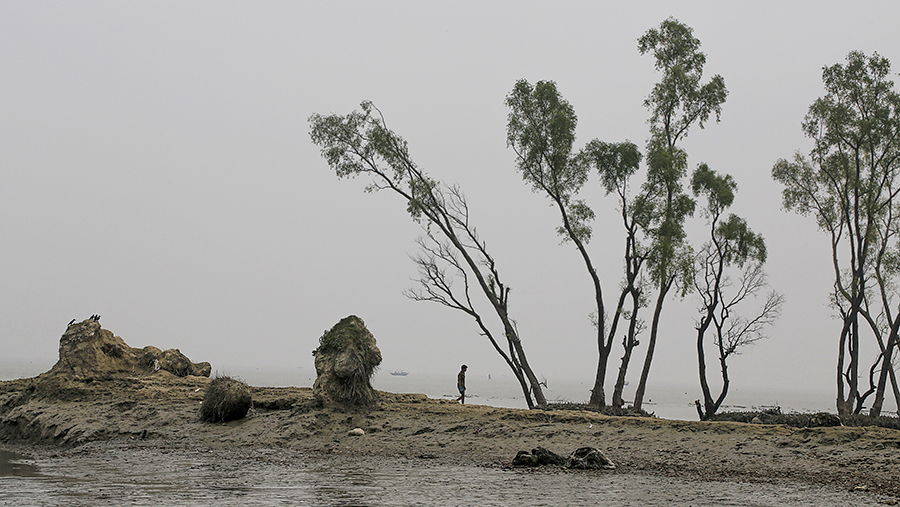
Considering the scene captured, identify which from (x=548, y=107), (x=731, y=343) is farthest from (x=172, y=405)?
(x=731, y=343)

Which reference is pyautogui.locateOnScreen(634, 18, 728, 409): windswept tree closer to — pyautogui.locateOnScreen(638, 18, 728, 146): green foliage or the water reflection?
pyautogui.locateOnScreen(638, 18, 728, 146): green foliage

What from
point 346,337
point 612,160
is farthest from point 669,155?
point 346,337

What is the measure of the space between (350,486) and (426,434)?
5.26 m

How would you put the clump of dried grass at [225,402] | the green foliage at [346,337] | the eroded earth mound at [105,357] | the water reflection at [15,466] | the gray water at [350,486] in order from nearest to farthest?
the gray water at [350,486]
the water reflection at [15,466]
the clump of dried grass at [225,402]
the green foliage at [346,337]
the eroded earth mound at [105,357]

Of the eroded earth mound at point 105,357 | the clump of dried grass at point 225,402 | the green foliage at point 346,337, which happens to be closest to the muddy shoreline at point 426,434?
the clump of dried grass at point 225,402

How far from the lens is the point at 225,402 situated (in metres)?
17.0

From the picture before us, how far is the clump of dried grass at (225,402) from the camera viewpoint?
17078 millimetres

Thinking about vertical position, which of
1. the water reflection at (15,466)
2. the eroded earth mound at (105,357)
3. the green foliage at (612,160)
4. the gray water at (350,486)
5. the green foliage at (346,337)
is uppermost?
the green foliage at (612,160)

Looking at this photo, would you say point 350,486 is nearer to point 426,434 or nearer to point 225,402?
point 426,434

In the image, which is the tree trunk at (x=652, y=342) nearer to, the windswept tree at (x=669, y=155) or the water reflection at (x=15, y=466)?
the windswept tree at (x=669, y=155)

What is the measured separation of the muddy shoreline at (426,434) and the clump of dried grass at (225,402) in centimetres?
27

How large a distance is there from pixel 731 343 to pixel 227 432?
68.3 feet

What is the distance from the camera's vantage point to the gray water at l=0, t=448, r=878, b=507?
890cm

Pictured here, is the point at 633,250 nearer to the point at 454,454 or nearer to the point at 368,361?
the point at 368,361
